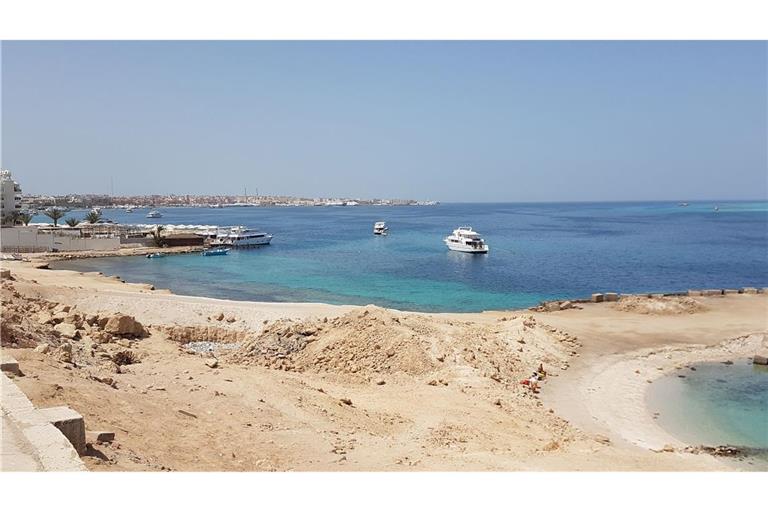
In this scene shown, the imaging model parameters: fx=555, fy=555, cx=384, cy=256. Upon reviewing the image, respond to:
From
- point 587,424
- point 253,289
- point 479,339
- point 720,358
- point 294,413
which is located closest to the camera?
point 294,413

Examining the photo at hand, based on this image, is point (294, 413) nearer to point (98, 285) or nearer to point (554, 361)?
point (554, 361)

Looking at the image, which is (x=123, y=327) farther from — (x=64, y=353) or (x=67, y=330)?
(x=64, y=353)

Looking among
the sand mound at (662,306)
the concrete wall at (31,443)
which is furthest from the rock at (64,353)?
the sand mound at (662,306)

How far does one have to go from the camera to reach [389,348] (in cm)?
1600

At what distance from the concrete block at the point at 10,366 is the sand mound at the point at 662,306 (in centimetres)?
2614

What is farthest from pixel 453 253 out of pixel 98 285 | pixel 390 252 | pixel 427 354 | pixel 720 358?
pixel 427 354

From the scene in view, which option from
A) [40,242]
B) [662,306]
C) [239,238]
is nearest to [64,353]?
[662,306]

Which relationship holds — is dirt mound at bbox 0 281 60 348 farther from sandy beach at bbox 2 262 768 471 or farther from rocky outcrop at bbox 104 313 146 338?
rocky outcrop at bbox 104 313 146 338

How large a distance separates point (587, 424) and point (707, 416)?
147 inches

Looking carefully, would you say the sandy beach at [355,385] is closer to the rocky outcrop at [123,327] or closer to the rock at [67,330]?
the rock at [67,330]

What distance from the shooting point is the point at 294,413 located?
35.4 feet

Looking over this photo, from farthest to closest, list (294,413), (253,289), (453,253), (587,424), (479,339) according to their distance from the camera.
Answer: (453,253)
(253,289)
(479,339)
(587,424)
(294,413)

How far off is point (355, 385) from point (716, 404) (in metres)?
10.2

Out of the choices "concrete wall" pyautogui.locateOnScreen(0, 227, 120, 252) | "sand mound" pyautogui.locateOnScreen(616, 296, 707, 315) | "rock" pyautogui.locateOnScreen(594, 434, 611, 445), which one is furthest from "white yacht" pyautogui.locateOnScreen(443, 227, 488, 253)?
"rock" pyautogui.locateOnScreen(594, 434, 611, 445)
